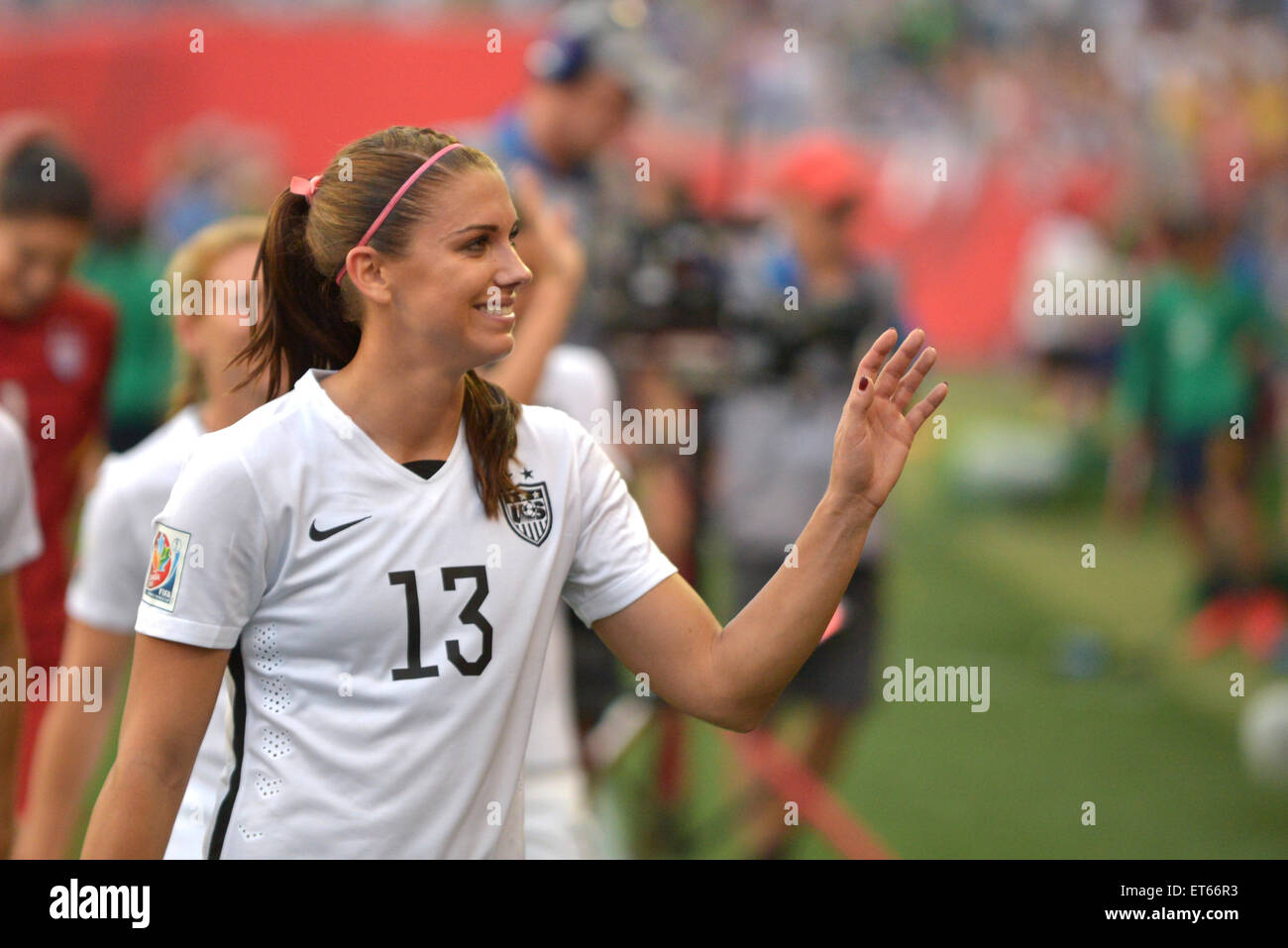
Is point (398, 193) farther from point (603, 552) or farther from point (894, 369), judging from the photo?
point (894, 369)

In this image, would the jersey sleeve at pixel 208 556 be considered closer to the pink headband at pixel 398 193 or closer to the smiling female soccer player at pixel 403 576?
the smiling female soccer player at pixel 403 576

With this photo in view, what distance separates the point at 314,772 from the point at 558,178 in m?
3.04

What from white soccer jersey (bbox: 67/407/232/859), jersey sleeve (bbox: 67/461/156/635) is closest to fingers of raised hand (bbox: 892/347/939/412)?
white soccer jersey (bbox: 67/407/232/859)

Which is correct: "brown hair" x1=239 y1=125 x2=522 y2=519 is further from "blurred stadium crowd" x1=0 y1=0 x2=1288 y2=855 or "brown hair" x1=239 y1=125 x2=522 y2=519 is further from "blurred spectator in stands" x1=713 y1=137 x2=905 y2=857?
"blurred spectator in stands" x1=713 y1=137 x2=905 y2=857

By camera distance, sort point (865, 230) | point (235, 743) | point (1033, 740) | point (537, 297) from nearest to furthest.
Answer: point (235, 743) → point (537, 297) → point (1033, 740) → point (865, 230)

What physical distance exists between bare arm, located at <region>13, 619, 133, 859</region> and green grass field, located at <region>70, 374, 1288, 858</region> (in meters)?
2.73

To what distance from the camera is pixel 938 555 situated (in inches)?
410

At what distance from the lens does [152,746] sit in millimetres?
2016

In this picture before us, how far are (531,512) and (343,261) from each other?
17.6 inches

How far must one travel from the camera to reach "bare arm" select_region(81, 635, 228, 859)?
6.59 feet

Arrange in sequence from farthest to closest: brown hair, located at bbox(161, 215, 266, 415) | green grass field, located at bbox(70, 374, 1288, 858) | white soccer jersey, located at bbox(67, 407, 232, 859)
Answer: green grass field, located at bbox(70, 374, 1288, 858)
brown hair, located at bbox(161, 215, 266, 415)
white soccer jersey, located at bbox(67, 407, 232, 859)

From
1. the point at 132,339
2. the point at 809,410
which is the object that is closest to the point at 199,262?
the point at 809,410

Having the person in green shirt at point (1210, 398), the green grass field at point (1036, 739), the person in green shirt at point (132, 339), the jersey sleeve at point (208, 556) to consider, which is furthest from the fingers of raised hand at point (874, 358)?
the person in green shirt at point (132, 339)
